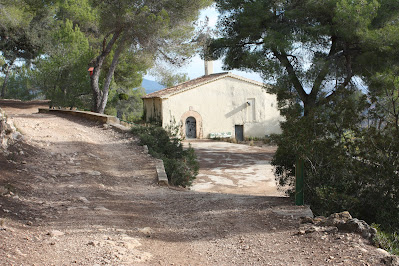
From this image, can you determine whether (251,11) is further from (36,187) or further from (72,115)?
(36,187)

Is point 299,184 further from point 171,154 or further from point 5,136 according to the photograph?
point 171,154

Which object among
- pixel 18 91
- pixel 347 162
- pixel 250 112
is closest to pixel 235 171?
pixel 347 162

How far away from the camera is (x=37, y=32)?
99.2 ft

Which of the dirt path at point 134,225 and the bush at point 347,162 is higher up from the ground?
the bush at point 347,162

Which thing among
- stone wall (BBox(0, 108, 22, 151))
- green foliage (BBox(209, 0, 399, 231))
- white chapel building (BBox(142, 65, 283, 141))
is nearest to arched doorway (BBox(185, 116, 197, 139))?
white chapel building (BBox(142, 65, 283, 141))

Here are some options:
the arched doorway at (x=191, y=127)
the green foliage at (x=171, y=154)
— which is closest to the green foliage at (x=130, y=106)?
the arched doorway at (x=191, y=127)

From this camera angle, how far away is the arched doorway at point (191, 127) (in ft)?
105

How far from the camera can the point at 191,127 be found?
105 feet

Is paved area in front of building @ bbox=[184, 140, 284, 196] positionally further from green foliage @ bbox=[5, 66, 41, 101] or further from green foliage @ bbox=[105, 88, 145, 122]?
green foliage @ bbox=[5, 66, 41, 101]

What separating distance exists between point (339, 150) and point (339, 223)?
6.58 feet

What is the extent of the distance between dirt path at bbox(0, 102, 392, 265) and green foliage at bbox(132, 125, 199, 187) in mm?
1114

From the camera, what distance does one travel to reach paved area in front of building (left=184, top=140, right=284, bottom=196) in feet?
41.3

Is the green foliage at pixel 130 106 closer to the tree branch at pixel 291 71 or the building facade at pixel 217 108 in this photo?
the building facade at pixel 217 108

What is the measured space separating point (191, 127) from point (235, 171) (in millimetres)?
16134
